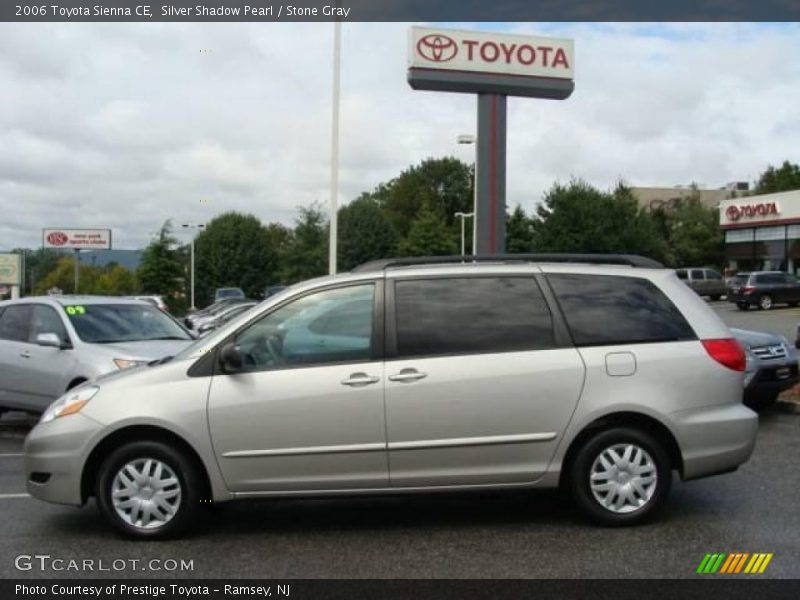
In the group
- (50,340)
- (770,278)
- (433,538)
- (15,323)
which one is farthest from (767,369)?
(770,278)

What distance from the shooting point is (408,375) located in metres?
5.20

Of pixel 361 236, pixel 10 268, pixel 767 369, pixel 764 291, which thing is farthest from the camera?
pixel 361 236

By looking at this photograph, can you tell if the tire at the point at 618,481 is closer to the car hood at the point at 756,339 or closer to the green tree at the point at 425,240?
the car hood at the point at 756,339

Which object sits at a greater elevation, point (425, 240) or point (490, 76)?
point (490, 76)

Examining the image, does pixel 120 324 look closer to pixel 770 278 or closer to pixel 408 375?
pixel 408 375

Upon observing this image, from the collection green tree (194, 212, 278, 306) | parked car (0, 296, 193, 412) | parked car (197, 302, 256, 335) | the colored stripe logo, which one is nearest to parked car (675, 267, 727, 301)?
parked car (197, 302, 256, 335)

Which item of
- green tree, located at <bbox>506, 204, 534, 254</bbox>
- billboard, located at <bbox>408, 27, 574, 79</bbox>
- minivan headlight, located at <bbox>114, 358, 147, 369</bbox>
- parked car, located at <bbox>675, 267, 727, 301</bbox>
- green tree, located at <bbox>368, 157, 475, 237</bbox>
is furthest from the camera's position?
green tree, located at <bbox>368, 157, 475, 237</bbox>

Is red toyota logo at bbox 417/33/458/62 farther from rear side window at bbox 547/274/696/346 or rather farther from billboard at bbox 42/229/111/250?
billboard at bbox 42/229/111/250

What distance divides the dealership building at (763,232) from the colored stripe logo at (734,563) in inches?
1778

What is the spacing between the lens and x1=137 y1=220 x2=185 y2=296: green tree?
51938mm

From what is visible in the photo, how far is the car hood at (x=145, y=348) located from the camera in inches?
A: 343

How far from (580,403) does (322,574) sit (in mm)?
1933

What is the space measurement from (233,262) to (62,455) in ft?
204

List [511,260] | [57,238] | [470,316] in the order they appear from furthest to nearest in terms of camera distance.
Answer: [57,238] < [511,260] < [470,316]
